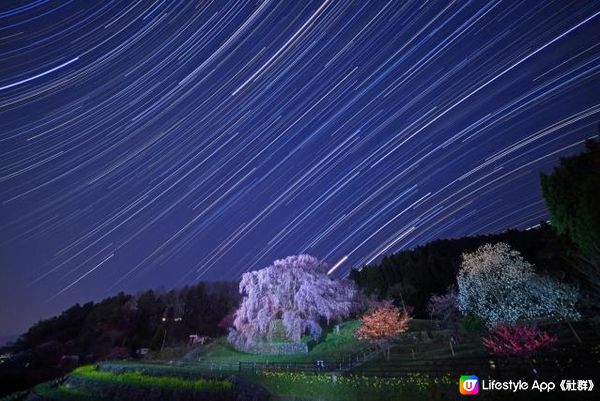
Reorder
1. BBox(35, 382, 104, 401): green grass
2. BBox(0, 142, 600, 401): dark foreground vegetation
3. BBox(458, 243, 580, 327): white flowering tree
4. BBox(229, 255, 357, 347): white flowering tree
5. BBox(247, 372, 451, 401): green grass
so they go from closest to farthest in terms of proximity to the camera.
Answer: BBox(247, 372, 451, 401): green grass, BBox(0, 142, 600, 401): dark foreground vegetation, BBox(458, 243, 580, 327): white flowering tree, BBox(35, 382, 104, 401): green grass, BBox(229, 255, 357, 347): white flowering tree

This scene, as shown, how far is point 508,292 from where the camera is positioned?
97.2ft

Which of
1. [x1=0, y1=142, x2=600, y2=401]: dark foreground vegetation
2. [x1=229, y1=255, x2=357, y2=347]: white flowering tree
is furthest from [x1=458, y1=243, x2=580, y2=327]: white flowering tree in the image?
[x1=229, y1=255, x2=357, y2=347]: white flowering tree

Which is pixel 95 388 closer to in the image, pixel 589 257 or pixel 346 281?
pixel 346 281

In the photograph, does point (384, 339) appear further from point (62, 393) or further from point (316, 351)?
point (62, 393)

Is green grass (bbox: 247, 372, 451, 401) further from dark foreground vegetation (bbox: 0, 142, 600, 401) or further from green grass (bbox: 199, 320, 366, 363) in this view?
green grass (bbox: 199, 320, 366, 363)

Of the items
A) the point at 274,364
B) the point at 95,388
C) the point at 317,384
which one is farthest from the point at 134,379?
the point at 317,384

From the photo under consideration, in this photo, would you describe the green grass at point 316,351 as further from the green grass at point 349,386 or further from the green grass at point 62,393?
the green grass at point 62,393

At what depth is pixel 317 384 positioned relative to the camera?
2139cm

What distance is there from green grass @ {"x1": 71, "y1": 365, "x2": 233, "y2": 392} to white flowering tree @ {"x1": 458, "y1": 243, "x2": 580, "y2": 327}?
23.1m

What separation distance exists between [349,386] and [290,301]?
2296 centimetres

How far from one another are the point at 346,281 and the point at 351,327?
6496 millimetres

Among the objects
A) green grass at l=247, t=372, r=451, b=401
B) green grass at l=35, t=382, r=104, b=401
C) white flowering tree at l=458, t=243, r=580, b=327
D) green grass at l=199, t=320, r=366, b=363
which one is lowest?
green grass at l=35, t=382, r=104, b=401

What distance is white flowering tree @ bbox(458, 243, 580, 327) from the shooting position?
1072 inches

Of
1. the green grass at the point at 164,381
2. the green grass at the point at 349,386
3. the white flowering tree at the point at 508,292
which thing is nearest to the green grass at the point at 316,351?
the green grass at the point at 164,381
